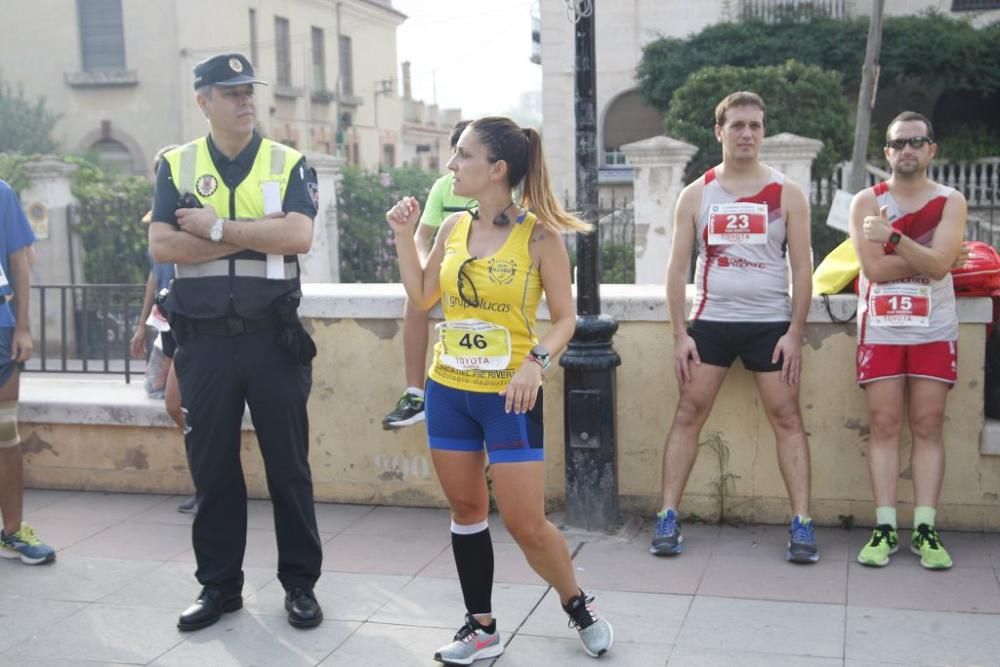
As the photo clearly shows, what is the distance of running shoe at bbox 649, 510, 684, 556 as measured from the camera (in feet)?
17.5

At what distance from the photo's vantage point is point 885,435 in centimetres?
527

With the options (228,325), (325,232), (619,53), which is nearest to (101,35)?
(619,53)

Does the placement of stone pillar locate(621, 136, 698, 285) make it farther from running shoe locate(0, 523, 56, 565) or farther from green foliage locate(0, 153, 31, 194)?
running shoe locate(0, 523, 56, 565)

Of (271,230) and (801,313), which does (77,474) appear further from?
A: (801,313)

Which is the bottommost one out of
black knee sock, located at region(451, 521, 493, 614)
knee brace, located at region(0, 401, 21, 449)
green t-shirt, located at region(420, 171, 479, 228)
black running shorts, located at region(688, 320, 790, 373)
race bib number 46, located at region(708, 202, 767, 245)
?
black knee sock, located at region(451, 521, 493, 614)

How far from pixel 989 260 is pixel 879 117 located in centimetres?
2387

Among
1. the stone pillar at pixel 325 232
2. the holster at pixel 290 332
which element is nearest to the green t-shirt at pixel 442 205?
the holster at pixel 290 332

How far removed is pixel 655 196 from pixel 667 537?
8579 mm

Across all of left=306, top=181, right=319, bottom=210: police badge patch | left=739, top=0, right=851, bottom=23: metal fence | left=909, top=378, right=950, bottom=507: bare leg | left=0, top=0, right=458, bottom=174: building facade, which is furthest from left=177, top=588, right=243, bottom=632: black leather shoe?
left=0, top=0, right=458, bottom=174: building facade

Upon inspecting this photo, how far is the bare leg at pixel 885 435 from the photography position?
5234 mm

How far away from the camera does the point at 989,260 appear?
539 centimetres

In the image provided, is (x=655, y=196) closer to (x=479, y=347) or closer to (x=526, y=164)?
(x=526, y=164)

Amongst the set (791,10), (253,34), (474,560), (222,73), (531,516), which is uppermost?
(253,34)

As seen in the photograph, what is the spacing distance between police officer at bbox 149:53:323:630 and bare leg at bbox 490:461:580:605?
3.45 feet
